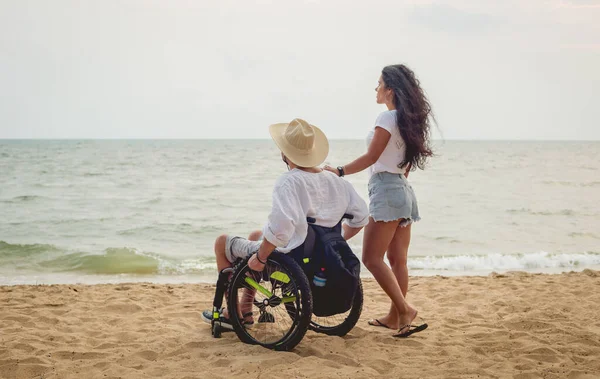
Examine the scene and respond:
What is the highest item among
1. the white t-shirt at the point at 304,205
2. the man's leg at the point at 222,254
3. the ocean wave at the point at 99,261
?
the white t-shirt at the point at 304,205

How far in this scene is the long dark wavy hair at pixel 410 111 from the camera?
3.71 m

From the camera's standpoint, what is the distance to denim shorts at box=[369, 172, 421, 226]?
12.5 ft

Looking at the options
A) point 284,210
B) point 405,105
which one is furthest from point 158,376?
point 405,105

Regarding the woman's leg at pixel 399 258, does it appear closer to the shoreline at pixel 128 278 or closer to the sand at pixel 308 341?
the sand at pixel 308 341

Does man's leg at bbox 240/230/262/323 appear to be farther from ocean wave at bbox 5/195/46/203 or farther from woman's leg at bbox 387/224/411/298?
ocean wave at bbox 5/195/46/203

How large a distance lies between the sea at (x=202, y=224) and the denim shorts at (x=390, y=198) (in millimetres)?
3735

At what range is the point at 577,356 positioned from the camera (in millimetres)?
3518

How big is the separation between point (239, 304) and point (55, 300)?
2.26 m

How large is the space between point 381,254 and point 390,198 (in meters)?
0.38

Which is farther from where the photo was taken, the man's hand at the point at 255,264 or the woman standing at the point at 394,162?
the woman standing at the point at 394,162

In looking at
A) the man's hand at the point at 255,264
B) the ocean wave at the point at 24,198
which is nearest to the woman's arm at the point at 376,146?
the man's hand at the point at 255,264

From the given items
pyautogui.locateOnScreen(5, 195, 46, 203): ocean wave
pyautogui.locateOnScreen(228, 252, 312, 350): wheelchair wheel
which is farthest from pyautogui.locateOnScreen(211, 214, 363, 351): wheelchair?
pyautogui.locateOnScreen(5, 195, 46, 203): ocean wave

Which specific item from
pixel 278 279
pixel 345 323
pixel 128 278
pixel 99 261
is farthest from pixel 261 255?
pixel 99 261

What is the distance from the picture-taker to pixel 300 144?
347cm
